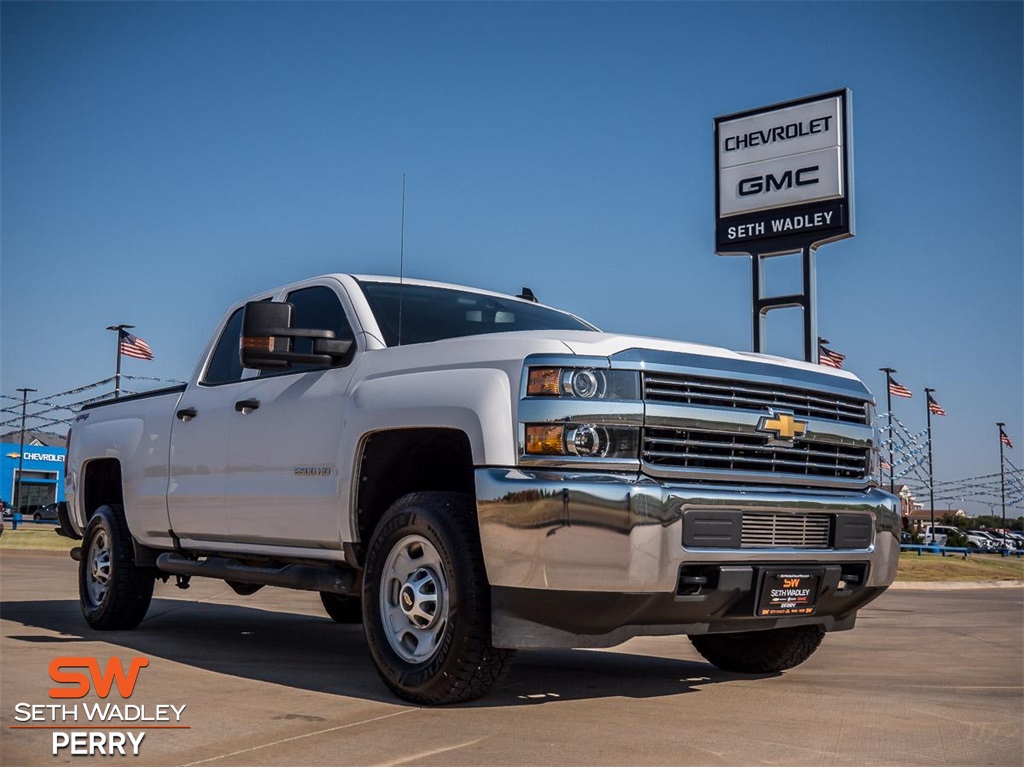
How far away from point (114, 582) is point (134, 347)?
106 ft

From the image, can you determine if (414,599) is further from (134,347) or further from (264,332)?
(134,347)

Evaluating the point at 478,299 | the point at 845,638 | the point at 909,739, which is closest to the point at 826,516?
the point at 909,739

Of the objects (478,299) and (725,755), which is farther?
(478,299)

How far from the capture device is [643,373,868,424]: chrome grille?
16.3 ft

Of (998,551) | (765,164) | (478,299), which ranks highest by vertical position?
(765,164)

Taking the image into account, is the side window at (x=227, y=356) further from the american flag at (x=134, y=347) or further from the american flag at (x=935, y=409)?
the american flag at (x=935, y=409)

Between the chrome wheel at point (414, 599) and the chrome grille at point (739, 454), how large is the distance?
109cm

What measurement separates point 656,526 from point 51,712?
8.41ft

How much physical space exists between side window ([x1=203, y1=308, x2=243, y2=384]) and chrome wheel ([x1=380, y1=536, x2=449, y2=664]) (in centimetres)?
237

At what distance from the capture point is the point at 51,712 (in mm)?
4750

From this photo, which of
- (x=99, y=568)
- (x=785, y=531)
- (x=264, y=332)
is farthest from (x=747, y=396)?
(x=99, y=568)

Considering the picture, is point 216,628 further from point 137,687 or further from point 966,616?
point 966,616

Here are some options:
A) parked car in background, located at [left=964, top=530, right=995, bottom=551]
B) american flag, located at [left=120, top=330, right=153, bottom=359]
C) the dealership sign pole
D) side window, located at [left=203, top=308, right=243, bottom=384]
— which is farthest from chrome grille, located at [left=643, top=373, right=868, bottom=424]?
parked car in background, located at [left=964, top=530, right=995, bottom=551]

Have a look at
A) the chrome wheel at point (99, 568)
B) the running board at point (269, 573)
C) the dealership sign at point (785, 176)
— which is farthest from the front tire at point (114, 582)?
the dealership sign at point (785, 176)
